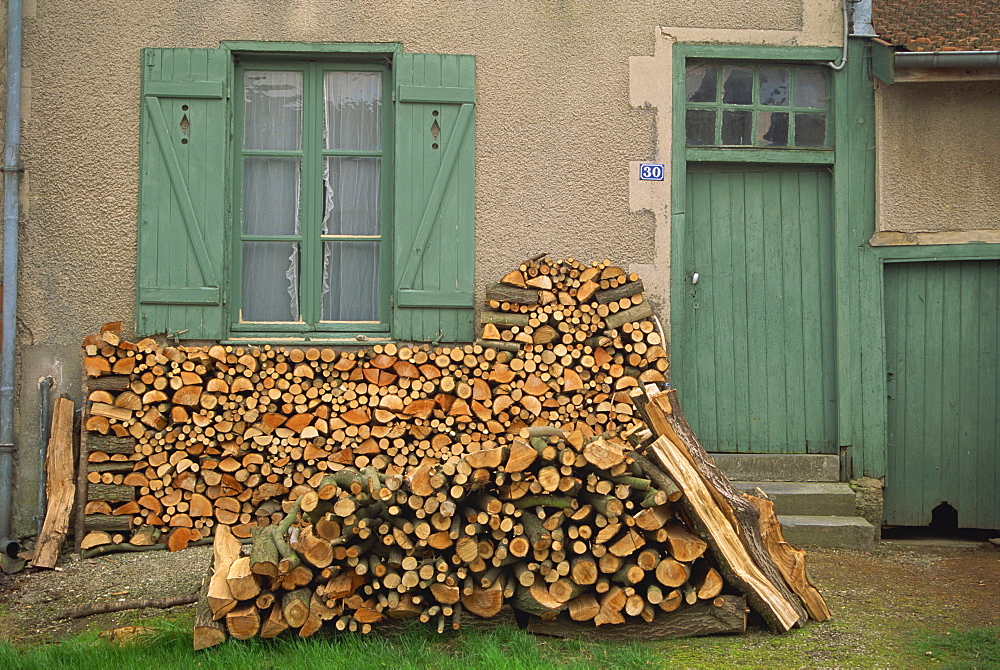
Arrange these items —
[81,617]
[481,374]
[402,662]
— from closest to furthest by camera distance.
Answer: [402,662] → [81,617] → [481,374]

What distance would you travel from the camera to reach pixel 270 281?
654cm

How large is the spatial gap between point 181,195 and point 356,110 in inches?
51.4

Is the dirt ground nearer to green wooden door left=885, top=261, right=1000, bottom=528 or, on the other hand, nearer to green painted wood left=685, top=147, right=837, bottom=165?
green wooden door left=885, top=261, right=1000, bottom=528

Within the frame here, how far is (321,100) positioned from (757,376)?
3.57m

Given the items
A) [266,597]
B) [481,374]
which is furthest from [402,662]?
[481,374]

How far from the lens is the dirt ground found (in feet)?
15.1

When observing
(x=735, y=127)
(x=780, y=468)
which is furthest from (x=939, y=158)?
(x=780, y=468)

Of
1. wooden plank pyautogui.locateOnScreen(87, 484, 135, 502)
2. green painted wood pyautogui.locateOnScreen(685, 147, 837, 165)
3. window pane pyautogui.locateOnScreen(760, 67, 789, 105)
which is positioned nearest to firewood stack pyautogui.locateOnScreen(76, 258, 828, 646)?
wooden plank pyautogui.locateOnScreen(87, 484, 135, 502)

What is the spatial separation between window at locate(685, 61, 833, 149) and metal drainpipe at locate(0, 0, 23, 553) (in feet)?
14.6

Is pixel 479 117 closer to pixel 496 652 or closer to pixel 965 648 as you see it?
pixel 496 652

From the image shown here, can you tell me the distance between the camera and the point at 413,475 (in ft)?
14.0

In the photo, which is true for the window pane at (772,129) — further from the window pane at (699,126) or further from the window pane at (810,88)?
the window pane at (699,126)

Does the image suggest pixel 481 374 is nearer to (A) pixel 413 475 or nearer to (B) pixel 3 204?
(A) pixel 413 475

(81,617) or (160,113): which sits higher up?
(160,113)
